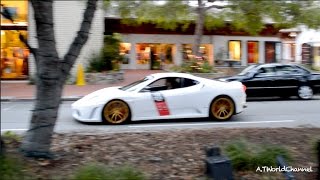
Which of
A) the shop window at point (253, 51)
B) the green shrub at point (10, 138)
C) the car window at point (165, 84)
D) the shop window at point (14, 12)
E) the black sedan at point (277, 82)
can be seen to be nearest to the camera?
the green shrub at point (10, 138)

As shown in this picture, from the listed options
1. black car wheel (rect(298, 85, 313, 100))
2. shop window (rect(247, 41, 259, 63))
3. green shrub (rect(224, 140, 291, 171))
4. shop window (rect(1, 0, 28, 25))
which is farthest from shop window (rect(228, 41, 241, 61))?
green shrub (rect(224, 140, 291, 171))

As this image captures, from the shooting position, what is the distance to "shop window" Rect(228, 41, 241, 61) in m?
20.4

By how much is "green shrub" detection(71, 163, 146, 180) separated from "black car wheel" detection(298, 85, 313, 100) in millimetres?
10611

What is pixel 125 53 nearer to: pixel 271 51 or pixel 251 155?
pixel 271 51

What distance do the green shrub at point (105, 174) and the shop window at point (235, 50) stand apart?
15.7m

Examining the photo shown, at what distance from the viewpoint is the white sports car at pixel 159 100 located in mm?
9859

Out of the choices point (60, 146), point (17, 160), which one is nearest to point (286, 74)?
point (60, 146)

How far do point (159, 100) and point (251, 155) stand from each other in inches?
193

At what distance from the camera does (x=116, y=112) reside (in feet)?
32.6


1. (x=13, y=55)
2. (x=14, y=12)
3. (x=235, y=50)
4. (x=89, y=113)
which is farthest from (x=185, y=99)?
(x=235, y=50)

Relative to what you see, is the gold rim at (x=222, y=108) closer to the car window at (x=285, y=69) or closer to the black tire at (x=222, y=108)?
the black tire at (x=222, y=108)

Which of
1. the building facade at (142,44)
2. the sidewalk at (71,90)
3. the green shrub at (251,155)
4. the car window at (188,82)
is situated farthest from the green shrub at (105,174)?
the sidewalk at (71,90)

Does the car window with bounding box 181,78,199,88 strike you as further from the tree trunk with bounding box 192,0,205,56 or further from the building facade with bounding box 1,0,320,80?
the tree trunk with bounding box 192,0,205,56

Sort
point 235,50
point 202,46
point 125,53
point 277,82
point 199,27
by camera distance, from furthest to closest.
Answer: point 202,46
point 235,50
point 125,53
point 199,27
point 277,82
